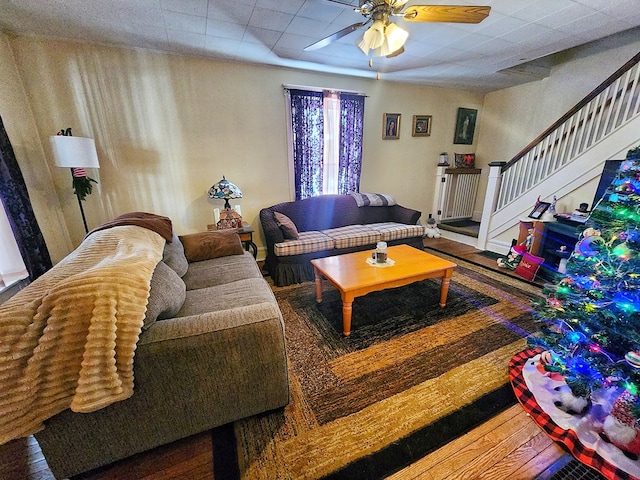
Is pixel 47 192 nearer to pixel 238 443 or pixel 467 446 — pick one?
pixel 238 443

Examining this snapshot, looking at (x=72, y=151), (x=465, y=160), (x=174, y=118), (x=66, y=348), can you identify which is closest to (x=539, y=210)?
(x=465, y=160)

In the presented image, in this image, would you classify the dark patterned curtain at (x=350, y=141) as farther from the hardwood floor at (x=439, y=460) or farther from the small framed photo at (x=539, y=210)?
the hardwood floor at (x=439, y=460)

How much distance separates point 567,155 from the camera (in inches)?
119

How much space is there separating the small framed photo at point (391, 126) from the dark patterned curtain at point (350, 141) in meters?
0.44

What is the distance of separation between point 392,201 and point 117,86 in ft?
11.5

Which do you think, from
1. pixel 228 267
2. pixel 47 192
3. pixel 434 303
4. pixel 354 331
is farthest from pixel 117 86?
pixel 434 303

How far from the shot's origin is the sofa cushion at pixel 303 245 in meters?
2.75

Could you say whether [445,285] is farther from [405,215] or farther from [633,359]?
[405,215]

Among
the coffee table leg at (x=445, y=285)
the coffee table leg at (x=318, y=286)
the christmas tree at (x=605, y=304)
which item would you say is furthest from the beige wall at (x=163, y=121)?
the christmas tree at (x=605, y=304)

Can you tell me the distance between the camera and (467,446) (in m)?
1.18

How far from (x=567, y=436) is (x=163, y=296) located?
6.64ft

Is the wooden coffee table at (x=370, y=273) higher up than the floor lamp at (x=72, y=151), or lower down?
lower down

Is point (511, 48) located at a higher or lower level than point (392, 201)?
higher

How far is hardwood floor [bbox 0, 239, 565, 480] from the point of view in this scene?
1092 mm
